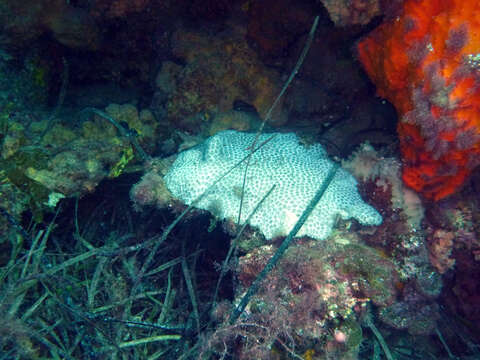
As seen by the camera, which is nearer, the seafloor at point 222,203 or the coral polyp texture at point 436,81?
the coral polyp texture at point 436,81

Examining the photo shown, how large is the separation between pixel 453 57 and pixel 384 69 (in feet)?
1.76

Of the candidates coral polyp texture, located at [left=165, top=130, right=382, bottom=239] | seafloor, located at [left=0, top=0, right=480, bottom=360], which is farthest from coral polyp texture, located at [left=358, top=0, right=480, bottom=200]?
coral polyp texture, located at [left=165, top=130, right=382, bottom=239]

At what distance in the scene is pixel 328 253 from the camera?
2.53 meters

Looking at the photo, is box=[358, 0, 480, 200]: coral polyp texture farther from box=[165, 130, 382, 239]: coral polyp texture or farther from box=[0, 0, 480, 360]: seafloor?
box=[165, 130, 382, 239]: coral polyp texture

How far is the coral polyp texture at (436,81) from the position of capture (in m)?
2.09

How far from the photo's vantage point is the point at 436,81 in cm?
218

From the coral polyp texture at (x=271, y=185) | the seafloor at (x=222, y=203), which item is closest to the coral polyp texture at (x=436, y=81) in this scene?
the seafloor at (x=222, y=203)

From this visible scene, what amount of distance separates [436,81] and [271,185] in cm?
170

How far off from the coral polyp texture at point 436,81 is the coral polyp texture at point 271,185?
0.79m

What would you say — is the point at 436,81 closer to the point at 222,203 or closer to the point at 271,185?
the point at 271,185

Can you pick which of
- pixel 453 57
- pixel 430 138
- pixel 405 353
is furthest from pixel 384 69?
pixel 405 353

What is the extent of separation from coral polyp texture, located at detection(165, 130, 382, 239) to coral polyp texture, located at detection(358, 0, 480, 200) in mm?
788

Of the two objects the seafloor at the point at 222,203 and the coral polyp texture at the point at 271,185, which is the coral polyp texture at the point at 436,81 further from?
the coral polyp texture at the point at 271,185

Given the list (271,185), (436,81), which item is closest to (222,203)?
(271,185)
